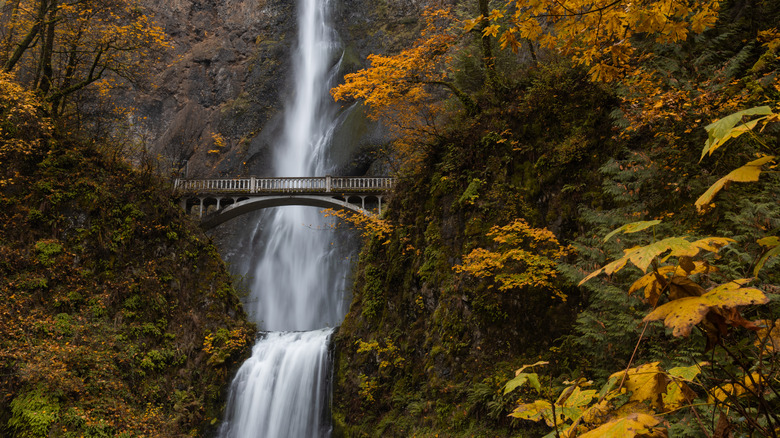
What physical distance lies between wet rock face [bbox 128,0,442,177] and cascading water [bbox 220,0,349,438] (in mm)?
1780

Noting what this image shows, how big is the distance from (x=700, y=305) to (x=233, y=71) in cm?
3897

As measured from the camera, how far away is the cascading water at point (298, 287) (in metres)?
12.3

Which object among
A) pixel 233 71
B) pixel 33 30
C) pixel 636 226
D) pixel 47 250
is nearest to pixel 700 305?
pixel 636 226

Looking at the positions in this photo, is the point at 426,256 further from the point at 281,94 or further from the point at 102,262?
the point at 281,94

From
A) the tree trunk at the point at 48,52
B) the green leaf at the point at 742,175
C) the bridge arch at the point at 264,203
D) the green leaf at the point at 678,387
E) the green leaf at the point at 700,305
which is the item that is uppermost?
the tree trunk at the point at 48,52

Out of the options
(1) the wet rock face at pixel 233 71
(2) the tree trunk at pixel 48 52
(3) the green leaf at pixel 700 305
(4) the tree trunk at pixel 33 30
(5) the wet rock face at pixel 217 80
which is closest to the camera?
(3) the green leaf at pixel 700 305

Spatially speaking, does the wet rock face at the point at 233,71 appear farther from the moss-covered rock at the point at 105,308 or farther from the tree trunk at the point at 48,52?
the moss-covered rock at the point at 105,308

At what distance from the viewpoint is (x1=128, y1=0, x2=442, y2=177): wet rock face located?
31.2 metres

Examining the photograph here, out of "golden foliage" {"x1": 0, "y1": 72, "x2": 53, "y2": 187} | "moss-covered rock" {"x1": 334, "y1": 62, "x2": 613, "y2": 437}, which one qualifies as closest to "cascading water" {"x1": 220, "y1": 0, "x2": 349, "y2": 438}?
"moss-covered rock" {"x1": 334, "y1": 62, "x2": 613, "y2": 437}

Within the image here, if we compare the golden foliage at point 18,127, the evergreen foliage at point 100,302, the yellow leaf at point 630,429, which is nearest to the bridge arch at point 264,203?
the evergreen foliage at point 100,302

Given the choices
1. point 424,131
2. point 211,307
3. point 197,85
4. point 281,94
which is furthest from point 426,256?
point 197,85

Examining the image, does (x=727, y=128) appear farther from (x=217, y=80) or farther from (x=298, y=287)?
(x=217, y=80)

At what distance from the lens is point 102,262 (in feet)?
40.4

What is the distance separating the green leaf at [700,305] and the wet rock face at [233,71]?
30555 mm
